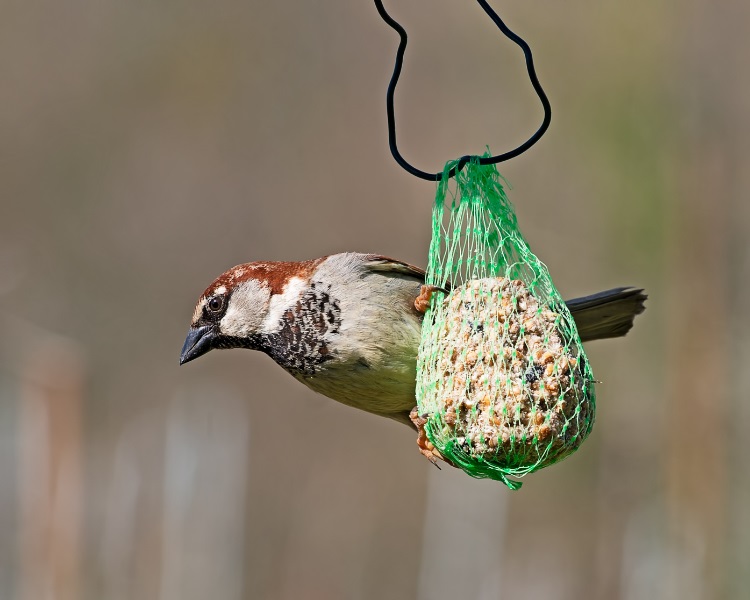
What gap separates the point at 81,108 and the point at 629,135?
5352mm

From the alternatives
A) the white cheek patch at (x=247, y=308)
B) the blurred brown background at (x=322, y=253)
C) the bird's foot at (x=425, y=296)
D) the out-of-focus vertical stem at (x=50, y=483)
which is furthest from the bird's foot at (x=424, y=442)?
the out-of-focus vertical stem at (x=50, y=483)

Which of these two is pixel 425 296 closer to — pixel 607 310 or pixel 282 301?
pixel 282 301

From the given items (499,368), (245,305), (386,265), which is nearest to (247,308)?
(245,305)

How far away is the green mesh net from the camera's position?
2725 millimetres

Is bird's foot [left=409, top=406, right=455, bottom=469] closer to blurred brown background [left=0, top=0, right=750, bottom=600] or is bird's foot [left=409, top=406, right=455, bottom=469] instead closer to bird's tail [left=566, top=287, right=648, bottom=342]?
bird's tail [left=566, top=287, right=648, bottom=342]

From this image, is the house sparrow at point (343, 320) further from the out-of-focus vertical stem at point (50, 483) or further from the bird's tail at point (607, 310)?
the out-of-focus vertical stem at point (50, 483)

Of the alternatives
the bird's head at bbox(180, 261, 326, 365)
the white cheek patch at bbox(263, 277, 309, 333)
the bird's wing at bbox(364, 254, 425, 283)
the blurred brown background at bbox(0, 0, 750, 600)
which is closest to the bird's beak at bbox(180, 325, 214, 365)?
the bird's head at bbox(180, 261, 326, 365)

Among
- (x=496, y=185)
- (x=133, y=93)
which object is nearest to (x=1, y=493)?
(x=496, y=185)

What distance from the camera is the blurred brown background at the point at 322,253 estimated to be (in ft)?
17.9

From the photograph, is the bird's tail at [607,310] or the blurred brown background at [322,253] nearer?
the bird's tail at [607,310]

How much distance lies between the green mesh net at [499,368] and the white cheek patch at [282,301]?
586 millimetres

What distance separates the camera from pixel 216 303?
3551 millimetres

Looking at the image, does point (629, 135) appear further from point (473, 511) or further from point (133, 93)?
point (133, 93)

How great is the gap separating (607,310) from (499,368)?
0.88m
